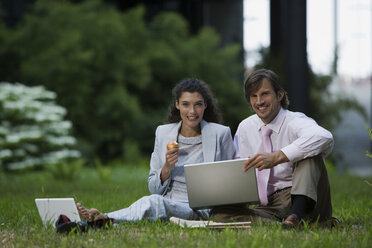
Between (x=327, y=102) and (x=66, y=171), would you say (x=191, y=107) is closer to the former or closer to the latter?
(x=66, y=171)

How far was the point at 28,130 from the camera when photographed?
40.4 ft

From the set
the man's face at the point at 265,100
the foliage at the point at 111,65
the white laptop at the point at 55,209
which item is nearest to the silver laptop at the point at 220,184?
the man's face at the point at 265,100

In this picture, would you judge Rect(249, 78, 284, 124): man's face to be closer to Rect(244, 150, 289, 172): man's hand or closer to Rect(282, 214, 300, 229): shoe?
Rect(244, 150, 289, 172): man's hand

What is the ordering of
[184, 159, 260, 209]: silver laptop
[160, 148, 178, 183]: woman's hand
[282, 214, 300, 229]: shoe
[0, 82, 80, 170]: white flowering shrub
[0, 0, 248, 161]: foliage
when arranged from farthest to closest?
[0, 0, 248, 161]: foliage
[0, 82, 80, 170]: white flowering shrub
[160, 148, 178, 183]: woman's hand
[184, 159, 260, 209]: silver laptop
[282, 214, 300, 229]: shoe

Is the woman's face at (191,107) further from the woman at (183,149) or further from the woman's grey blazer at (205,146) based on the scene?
the woman's grey blazer at (205,146)

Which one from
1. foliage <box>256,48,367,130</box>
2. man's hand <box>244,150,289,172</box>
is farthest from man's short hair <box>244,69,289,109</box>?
foliage <box>256,48,367,130</box>

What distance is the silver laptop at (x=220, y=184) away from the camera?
11.8ft

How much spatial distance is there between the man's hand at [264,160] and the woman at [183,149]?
0.63 meters

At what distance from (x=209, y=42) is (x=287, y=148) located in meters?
13.6

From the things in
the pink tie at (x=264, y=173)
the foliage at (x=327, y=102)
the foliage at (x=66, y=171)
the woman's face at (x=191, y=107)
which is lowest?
the foliage at (x=66, y=171)

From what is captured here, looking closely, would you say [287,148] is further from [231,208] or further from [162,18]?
[162,18]

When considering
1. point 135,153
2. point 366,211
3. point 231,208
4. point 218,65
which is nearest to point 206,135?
point 231,208

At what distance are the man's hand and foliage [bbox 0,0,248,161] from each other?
9.34 metres

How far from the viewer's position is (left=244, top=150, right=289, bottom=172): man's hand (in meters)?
3.55
